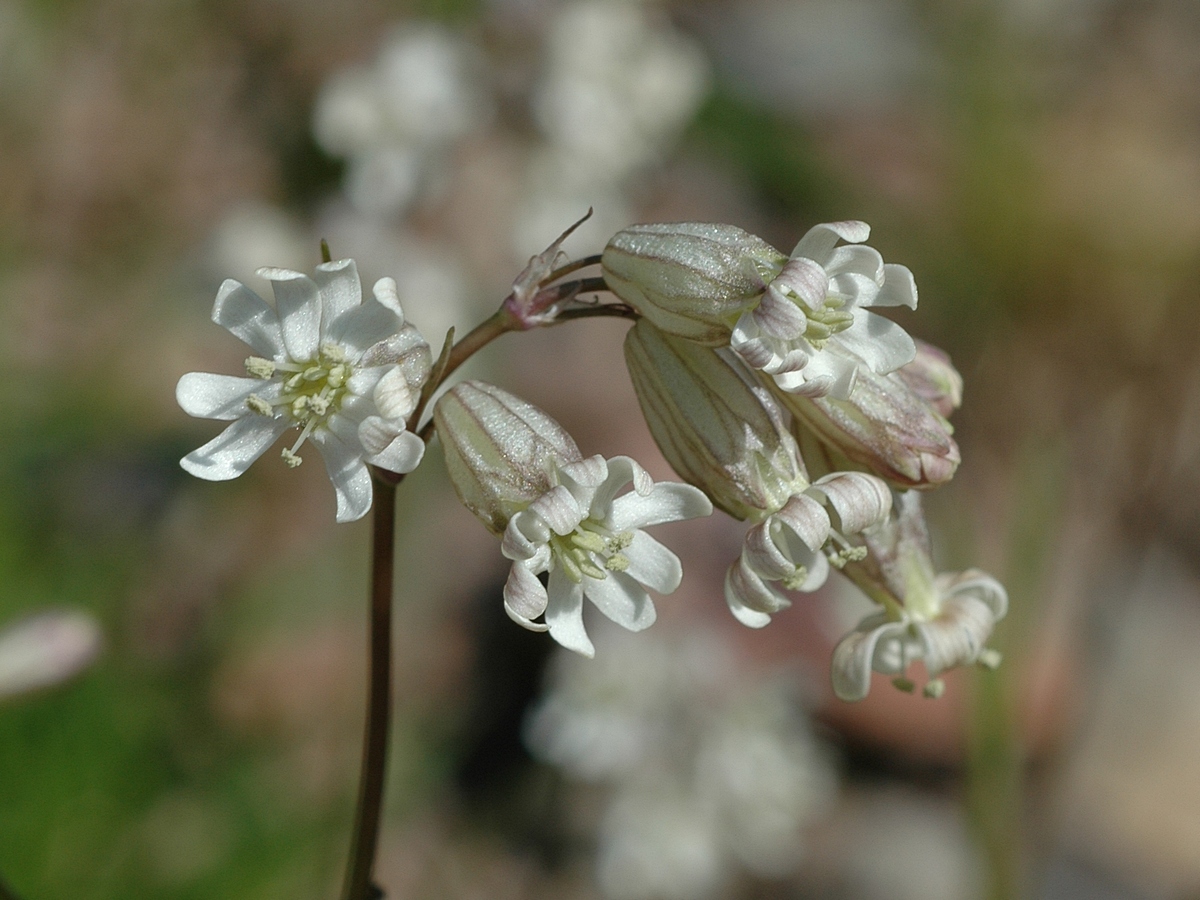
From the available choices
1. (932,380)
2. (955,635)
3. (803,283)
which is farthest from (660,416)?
(955,635)

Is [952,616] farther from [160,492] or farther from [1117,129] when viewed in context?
[1117,129]

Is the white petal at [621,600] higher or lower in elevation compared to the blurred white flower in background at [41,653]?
higher

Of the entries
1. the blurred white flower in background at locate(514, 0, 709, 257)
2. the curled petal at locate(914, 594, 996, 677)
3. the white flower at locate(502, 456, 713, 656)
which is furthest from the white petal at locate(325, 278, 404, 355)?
the blurred white flower in background at locate(514, 0, 709, 257)

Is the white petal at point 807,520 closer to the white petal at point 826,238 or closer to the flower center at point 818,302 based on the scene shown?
the flower center at point 818,302

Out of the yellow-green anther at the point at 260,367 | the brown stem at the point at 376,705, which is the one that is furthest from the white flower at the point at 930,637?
the yellow-green anther at the point at 260,367

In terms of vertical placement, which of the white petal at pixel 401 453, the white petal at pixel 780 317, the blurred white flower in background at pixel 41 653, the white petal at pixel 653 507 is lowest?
the blurred white flower in background at pixel 41 653

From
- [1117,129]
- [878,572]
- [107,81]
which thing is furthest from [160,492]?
[1117,129]

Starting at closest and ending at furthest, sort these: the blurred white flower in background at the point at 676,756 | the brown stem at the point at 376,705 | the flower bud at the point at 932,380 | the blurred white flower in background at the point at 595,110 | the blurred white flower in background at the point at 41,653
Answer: the brown stem at the point at 376,705, the flower bud at the point at 932,380, the blurred white flower in background at the point at 41,653, the blurred white flower in background at the point at 676,756, the blurred white flower in background at the point at 595,110
